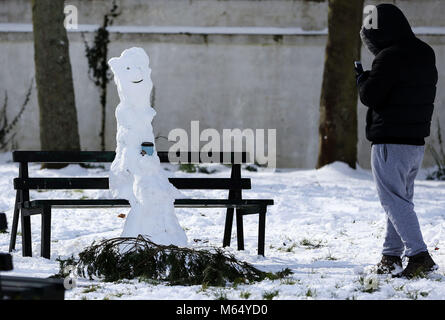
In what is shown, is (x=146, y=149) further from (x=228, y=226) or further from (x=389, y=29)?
(x=389, y=29)

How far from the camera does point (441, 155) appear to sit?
1372cm

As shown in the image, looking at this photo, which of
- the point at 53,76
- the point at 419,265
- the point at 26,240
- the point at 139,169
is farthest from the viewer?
the point at 53,76

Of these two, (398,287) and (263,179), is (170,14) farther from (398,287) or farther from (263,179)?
(398,287)

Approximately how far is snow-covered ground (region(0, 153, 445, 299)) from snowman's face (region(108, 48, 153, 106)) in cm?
140

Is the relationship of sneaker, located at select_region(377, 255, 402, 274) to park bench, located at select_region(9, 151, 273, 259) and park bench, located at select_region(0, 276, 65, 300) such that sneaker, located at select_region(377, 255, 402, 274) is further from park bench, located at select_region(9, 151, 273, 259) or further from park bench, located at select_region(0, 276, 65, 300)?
park bench, located at select_region(0, 276, 65, 300)

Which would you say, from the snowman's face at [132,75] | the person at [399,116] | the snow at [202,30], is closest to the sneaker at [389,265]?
the person at [399,116]

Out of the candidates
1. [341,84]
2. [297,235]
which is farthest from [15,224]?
[341,84]

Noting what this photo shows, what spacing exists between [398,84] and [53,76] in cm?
740

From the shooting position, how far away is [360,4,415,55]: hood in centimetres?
514

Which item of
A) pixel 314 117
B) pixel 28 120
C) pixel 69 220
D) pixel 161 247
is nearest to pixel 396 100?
pixel 161 247

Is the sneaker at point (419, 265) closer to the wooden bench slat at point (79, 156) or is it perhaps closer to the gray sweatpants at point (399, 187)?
the gray sweatpants at point (399, 187)

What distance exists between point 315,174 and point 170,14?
4.67 m

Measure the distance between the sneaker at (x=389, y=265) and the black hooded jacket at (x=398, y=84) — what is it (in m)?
0.82

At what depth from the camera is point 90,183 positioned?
6.15 m
